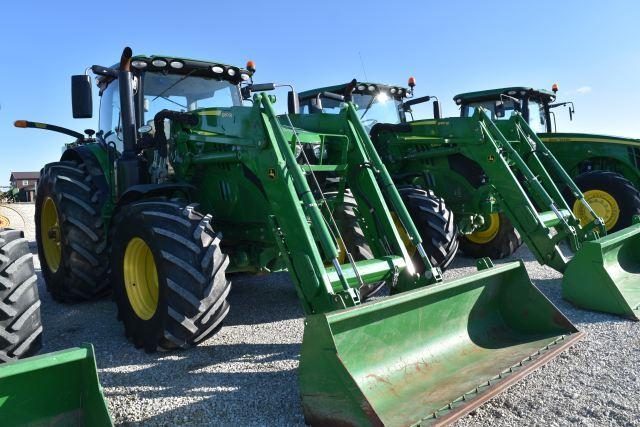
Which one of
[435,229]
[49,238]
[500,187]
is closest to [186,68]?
[49,238]

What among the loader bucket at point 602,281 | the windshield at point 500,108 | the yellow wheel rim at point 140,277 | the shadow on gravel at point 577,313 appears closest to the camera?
the yellow wheel rim at point 140,277

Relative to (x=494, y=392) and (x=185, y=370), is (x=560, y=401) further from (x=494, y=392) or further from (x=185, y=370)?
(x=185, y=370)

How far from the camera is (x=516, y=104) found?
9.00 meters

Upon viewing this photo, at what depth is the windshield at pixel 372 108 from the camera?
8.15m

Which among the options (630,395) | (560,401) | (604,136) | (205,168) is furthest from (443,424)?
(604,136)

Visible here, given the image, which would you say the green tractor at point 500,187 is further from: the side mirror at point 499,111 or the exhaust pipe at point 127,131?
the exhaust pipe at point 127,131

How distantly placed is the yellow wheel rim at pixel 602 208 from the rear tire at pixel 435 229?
3197 mm

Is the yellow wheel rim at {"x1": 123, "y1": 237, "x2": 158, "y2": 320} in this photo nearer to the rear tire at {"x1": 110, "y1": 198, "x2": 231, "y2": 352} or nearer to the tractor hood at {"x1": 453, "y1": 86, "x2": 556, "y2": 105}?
the rear tire at {"x1": 110, "y1": 198, "x2": 231, "y2": 352}

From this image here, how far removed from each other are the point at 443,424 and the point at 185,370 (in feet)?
6.52

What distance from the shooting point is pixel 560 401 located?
308 centimetres

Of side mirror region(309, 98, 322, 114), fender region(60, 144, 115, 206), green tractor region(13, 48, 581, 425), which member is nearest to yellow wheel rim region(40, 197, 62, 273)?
green tractor region(13, 48, 581, 425)

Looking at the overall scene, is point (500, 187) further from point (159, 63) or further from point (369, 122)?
point (159, 63)

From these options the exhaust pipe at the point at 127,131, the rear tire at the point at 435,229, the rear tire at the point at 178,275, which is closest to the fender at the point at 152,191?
the rear tire at the point at 178,275

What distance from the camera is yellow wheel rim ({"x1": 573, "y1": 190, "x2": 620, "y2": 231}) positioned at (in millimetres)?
8180
